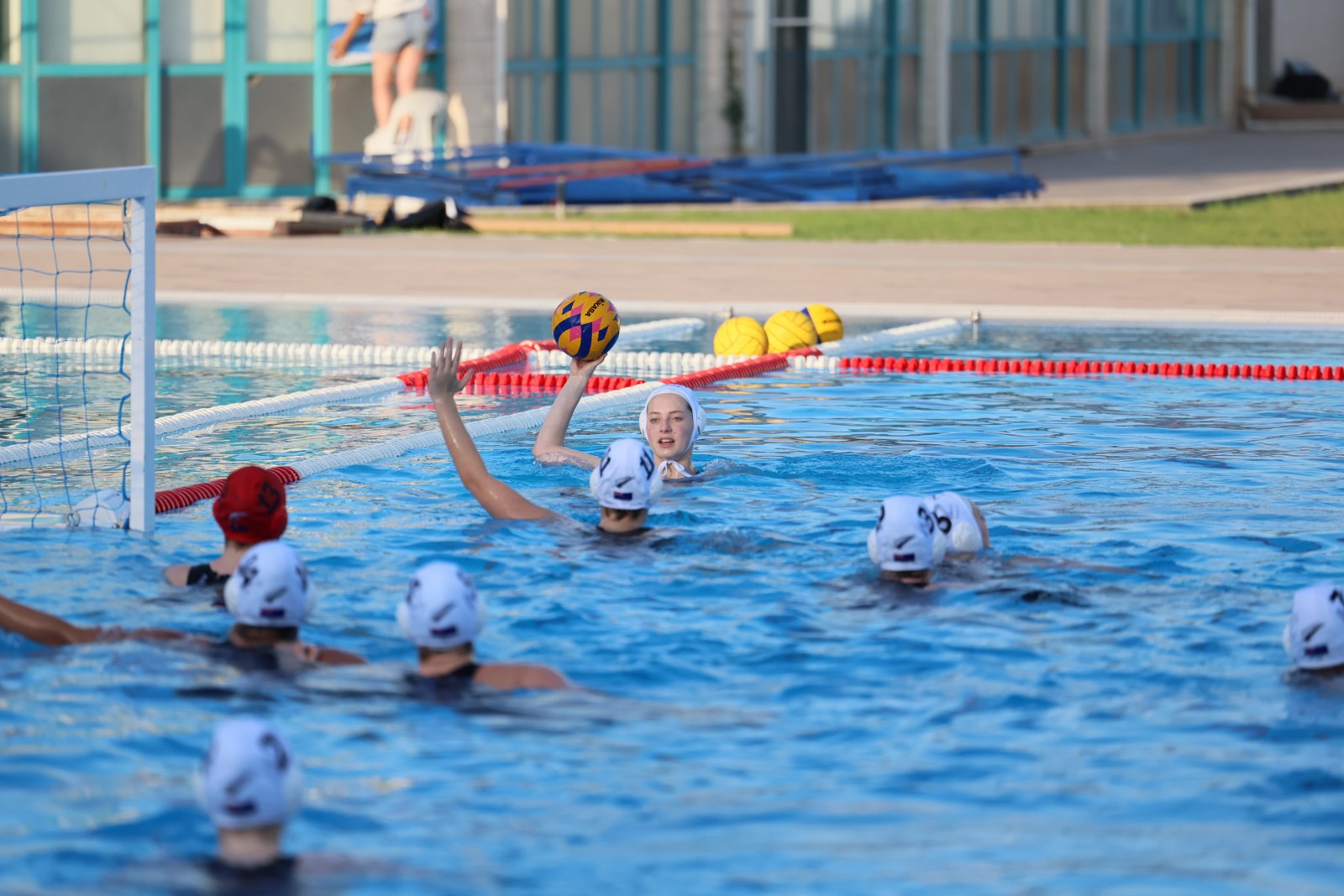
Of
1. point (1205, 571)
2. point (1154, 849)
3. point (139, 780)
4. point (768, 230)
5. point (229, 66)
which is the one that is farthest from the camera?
point (229, 66)

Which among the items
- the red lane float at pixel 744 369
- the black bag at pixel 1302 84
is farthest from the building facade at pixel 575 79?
the red lane float at pixel 744 369

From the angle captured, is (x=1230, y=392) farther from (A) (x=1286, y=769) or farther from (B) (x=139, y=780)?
(B) (x=139, y=780)

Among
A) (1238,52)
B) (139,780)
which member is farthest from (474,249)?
(1238,52)

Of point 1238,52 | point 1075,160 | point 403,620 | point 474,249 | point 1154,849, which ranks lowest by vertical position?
point 1154,849

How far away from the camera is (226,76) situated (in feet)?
75.4

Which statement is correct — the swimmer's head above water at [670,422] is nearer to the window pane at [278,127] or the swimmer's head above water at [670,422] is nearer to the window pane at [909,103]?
the window pane at [278,127]

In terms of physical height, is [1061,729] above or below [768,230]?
below

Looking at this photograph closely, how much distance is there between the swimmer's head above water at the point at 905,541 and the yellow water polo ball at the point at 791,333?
19.1ft

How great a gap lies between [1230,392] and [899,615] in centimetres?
523

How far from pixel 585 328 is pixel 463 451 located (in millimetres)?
1090

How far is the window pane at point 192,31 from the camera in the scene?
22750mm

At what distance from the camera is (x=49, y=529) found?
6777 millimetres

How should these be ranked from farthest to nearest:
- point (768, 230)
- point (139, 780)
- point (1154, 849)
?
point (768, 230) → point (139, 780) → point (1154, 849)

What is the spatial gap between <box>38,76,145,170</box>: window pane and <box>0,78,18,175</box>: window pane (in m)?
0.27
